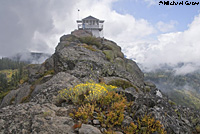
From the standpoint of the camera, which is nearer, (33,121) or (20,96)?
(33,121)

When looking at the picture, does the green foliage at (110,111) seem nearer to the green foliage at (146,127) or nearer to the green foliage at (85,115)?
the green foliage at (85,115)

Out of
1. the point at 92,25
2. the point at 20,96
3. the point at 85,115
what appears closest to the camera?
the point at 85,115

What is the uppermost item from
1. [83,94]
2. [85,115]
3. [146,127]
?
[83,94]

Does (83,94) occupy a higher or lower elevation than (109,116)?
higher

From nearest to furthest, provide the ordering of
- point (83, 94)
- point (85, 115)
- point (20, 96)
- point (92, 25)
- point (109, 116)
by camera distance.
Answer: point (85, 115), point (109, 116), point (83, 94), point (20, 96), point (92, 25)

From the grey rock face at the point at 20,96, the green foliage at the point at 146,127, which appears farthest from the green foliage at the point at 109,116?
the grey rock face at the point at 20,96

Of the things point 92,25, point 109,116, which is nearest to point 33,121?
point 109,116

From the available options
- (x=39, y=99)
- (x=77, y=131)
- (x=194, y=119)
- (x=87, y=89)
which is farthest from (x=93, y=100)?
(x=194, y=119)

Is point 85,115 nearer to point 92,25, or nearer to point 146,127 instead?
point 146,127

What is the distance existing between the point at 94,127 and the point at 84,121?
479mm

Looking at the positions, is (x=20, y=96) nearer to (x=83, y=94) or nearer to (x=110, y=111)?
(x=83, y=94)

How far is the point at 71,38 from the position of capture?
121 ft

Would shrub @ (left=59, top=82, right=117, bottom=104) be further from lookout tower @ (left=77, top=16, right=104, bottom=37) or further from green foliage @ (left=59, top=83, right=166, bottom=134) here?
lookout tower @ (left=77, top=16, right=104, bottom=37)

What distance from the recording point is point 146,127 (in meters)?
5.10
